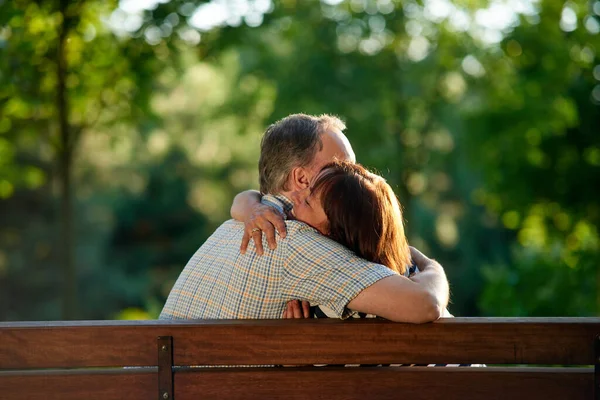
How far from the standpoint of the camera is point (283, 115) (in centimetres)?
1355

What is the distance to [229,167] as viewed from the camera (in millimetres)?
26203

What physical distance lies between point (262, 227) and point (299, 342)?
1.36 ft

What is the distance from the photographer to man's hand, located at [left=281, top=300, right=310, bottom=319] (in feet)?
9.31

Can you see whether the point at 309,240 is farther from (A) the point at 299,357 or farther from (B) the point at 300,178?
(B) the point at 300,178

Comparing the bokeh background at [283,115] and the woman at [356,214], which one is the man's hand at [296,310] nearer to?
the woman at [356,214]

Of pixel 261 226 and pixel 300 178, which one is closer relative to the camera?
pixel 261 226

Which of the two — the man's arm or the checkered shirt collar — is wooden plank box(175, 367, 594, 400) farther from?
the checkered shirt collar

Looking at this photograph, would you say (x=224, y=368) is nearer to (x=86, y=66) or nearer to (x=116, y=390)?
(x=116, y=390)

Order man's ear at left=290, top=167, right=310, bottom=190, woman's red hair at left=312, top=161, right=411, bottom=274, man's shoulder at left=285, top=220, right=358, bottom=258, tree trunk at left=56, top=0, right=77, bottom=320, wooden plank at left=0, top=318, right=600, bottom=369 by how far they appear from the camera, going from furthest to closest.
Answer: tree trunk at left=56, top=0, right=77, bottom=320
man's ear at left=290, top=167, right=310, bottom=190
woman's red hair at left=312, top=161, right=411, bottom=274
man's shoulder at left=285, top=220, right=358, bottom=258
wooden plank at left=0, top=318, right=600, bottom=369

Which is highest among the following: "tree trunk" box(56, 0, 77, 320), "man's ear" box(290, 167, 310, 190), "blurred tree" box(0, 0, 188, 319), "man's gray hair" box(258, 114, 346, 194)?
"blurred tree" box(0, 0, 188, 319)

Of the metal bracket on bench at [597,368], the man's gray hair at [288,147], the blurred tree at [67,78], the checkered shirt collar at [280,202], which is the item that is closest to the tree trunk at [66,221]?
the blurred tree at [67,78]

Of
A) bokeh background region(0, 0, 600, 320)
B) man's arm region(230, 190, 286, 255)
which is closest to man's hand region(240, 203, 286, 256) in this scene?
man's arm region(230, 190, 286, 255)

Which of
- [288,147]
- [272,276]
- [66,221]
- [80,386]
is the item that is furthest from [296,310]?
[66,221]

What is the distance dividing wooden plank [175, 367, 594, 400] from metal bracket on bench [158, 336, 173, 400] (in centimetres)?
2
